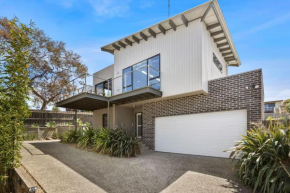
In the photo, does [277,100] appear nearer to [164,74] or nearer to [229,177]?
[164,74]

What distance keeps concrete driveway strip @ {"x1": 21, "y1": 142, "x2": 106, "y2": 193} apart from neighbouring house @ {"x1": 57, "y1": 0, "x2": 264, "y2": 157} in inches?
173

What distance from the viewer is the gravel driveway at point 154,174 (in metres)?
4.49

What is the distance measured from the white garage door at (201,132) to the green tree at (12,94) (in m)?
6.98

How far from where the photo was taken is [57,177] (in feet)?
16.7

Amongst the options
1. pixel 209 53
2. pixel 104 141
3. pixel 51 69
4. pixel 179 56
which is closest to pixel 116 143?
pixel 104 141

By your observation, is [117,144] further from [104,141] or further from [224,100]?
[224,100]

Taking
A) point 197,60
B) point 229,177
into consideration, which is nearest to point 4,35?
point 197,60

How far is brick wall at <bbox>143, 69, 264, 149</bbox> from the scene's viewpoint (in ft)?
23.0

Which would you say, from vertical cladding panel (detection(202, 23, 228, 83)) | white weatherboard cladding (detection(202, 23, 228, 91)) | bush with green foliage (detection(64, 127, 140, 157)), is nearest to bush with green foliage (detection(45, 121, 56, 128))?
bush with green foliage (detection(64, 127, 140, 157))

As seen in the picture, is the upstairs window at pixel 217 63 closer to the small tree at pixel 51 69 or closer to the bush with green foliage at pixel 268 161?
the bush with green foliage at pixel 268 161

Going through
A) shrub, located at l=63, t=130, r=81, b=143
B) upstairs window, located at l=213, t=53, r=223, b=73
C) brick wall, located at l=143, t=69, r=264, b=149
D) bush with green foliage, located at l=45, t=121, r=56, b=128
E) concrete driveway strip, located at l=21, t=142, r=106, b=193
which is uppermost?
upstairs window, located at l=213, t=53, r=223, b=73

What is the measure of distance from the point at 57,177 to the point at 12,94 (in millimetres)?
2859

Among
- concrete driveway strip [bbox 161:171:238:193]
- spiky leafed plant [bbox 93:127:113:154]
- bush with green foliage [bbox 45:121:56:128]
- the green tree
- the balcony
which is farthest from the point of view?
bush with green foliage [bbox 45:121:56:128]

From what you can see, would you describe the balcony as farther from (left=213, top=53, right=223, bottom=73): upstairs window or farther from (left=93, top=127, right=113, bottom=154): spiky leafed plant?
(left=213, top=53, right=223, bottom=73): upstairs window
